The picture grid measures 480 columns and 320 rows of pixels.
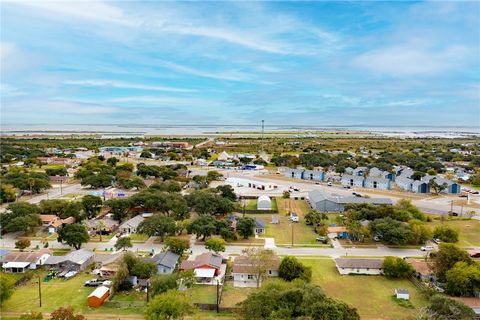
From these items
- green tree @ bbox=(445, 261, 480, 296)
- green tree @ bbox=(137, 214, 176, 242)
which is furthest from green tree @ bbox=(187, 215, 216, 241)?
green tree @ bbox=(445, 261, 480, 296)

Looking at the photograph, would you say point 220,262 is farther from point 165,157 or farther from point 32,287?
point 165,157

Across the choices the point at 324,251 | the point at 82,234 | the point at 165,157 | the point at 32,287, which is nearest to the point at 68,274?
the point at 32,287

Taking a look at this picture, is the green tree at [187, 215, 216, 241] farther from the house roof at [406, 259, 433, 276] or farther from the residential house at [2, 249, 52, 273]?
the house roof at [406, 259, 433, 276]

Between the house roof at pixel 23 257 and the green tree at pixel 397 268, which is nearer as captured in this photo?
the green tree at pixel 397 268

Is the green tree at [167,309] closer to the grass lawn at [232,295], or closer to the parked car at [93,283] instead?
the grass lawn at [232,295]

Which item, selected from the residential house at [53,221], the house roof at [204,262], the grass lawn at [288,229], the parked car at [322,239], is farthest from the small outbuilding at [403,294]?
the residential house at [53,221]

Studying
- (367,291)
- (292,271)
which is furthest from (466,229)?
(292,271)
